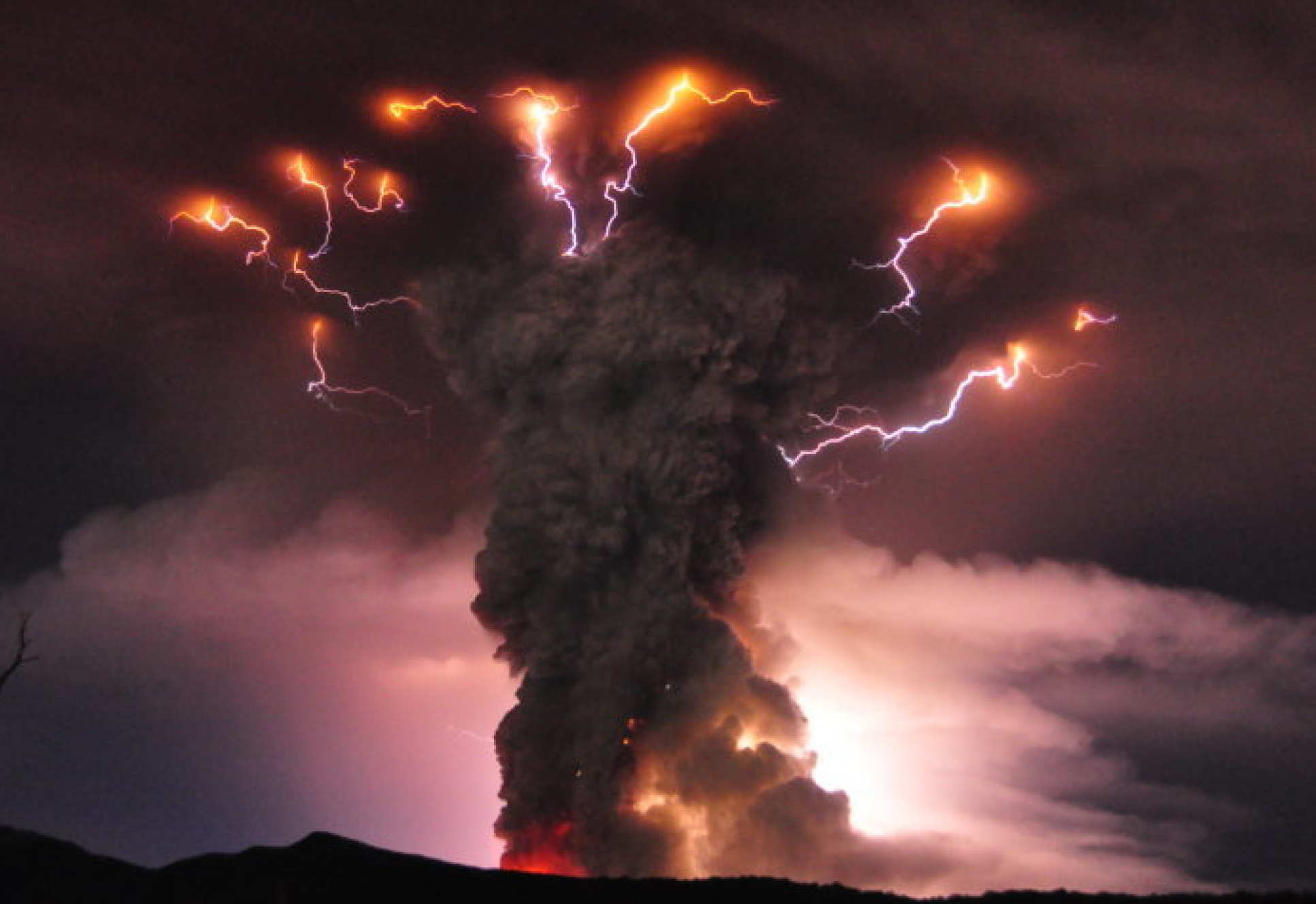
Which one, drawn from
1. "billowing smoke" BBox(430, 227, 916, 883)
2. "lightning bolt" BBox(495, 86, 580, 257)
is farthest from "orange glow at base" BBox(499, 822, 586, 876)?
"lightning bolt" BBox(495, 86, 580, 257)

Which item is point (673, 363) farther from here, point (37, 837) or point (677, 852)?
point (37, 837)

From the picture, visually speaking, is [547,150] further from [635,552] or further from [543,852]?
[543,852]

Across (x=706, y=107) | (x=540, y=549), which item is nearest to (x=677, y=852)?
(x=540, y=549)

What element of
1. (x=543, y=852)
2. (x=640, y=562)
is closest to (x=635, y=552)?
(x=640, y=562)

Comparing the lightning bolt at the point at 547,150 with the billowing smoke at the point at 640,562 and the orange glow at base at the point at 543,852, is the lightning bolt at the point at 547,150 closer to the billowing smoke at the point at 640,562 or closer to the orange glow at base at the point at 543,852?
the billowing smoke at the point at 640,562

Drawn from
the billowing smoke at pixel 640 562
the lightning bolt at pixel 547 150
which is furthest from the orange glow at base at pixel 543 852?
the lightning bolt at pixel 547 150

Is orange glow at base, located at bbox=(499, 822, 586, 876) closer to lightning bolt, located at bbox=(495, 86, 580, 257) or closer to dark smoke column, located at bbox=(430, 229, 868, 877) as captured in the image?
dark smoke column, located at bbox=(430, 229, 868, 877)
